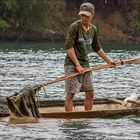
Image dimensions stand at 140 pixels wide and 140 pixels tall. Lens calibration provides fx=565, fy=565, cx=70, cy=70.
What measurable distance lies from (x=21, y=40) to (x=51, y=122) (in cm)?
5304

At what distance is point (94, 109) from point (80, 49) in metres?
2.59

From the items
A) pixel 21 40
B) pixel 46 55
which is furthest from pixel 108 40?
pixel 46 55

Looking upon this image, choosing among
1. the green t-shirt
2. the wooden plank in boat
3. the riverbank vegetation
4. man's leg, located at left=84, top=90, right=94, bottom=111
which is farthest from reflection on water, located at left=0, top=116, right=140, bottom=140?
the riverbank vegetation

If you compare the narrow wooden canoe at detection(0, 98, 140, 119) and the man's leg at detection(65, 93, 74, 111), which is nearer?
the narrow wooden canoe at detection(0, 98, 140, 119)

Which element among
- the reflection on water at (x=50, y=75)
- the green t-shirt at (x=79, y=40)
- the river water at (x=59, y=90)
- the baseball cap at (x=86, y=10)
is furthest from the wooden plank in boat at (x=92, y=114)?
the reflection on water at (x=50, y=75)

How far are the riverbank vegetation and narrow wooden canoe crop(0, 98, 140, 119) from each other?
5028 cm

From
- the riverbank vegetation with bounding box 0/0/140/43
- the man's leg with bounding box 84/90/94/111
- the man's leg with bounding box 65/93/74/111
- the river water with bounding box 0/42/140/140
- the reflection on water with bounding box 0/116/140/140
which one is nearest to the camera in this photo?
the reflection on water with bounding box 0/116/140/140

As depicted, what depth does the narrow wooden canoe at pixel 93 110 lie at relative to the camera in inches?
551

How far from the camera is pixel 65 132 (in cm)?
1287

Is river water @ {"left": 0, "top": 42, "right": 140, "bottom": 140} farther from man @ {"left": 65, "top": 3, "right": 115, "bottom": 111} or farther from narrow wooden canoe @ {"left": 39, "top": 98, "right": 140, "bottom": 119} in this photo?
man @ {"left": 65, "top": 3, "right": 115, "bottom": 111}

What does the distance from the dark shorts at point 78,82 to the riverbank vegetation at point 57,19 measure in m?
52.3

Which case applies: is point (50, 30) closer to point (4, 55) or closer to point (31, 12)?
point (31, 12)

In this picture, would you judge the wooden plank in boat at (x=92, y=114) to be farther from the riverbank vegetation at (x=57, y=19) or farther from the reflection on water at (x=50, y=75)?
the riverbank vegetation at (x=57, y=19)

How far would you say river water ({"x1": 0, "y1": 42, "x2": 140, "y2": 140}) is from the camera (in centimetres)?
1264
